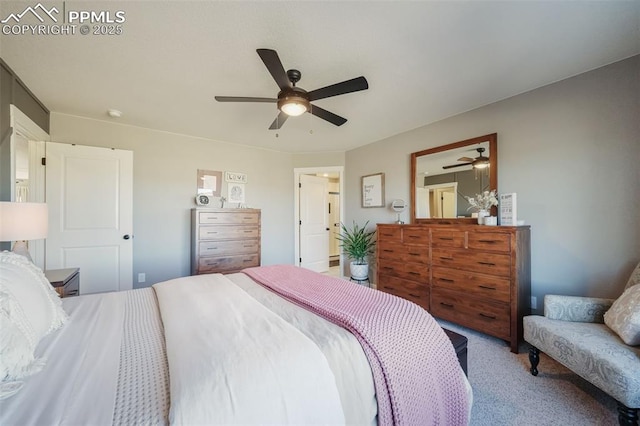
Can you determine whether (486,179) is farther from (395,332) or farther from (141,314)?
(141,314)

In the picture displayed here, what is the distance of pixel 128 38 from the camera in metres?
1.74

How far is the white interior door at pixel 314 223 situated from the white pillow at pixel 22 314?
150 inches

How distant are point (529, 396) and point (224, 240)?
11.4ft

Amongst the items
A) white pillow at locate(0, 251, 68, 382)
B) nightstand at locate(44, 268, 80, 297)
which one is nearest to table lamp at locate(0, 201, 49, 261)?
nightstand at locate(44, 268, 80, 297)

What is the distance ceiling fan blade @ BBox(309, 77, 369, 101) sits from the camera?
173 centimetres

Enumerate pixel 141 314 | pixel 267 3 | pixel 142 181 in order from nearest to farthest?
pixel 141 314, pixel 267 3, pixel 142 181

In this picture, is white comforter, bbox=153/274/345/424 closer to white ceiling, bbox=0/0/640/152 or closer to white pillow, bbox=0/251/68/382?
white pillow, bbox=0/251/68/382

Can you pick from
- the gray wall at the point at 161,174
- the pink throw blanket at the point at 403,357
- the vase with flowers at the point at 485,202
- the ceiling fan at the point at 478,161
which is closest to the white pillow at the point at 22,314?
the pink throw blanket at the point at 403,357

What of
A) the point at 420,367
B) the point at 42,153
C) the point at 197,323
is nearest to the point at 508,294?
the point at 420,367

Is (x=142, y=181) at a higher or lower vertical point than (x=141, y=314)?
higher

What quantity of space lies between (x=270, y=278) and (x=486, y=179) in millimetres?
2542

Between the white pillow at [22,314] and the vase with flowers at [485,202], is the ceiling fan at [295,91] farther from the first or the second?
the vase with flowers at [485,202]

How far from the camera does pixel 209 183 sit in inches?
156

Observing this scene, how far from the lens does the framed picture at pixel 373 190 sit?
4.01 meters
